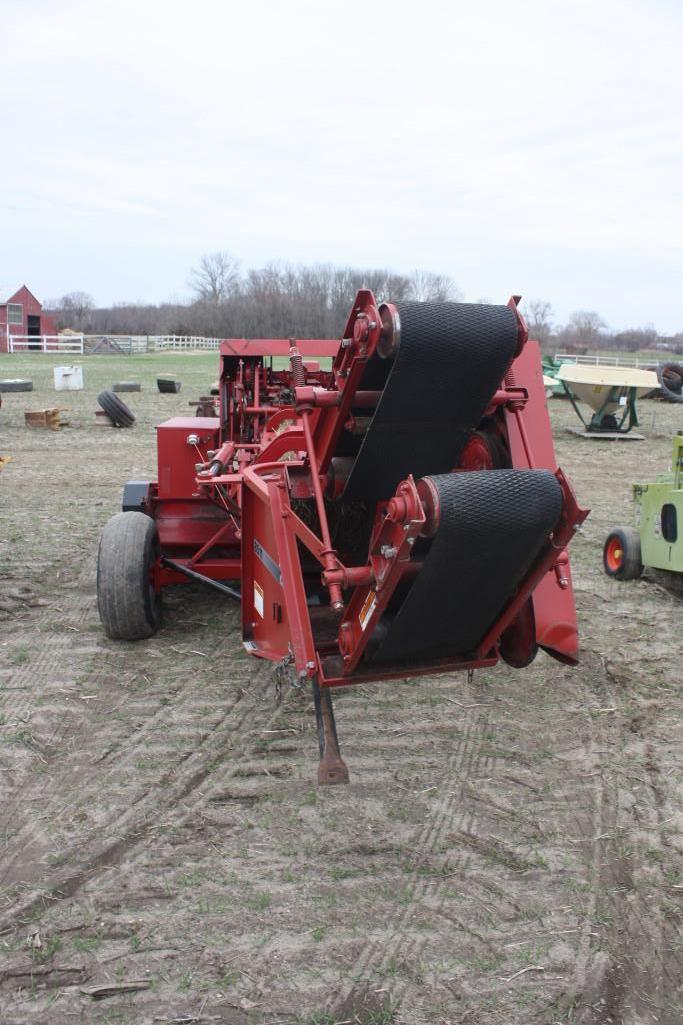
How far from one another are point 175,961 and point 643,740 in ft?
8.32

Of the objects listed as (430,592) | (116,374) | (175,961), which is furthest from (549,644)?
(116,374)

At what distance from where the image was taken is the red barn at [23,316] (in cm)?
5070

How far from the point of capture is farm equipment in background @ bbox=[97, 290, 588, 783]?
9.35 feet

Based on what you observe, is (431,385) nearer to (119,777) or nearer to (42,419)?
(119,777)

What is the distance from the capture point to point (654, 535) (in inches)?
254

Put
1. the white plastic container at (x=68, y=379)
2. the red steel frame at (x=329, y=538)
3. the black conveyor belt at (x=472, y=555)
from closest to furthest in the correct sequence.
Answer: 1. the black conveyor belt at (x=472, y=555)
2. the red steel frame at (x=329, y=538)
3. the white plastic container at (x=68, y=379)

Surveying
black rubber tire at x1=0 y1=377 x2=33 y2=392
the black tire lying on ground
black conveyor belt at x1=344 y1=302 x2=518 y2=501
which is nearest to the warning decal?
black conveyor belt at x1=344 y1=302 x2=518 y2=501

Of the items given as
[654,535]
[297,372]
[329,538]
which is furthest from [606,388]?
[329,538]

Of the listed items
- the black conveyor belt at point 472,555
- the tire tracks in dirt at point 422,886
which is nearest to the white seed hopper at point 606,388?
the tire tracks in dirt at point 422,886

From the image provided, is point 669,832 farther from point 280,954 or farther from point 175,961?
point 175,961

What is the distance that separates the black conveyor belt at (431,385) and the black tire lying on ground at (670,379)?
138 inches

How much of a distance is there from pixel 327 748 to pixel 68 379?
2132 cm

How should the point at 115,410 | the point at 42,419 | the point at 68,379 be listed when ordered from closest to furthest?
1. the point at 42,419
2. the point at 115,410
3. the point at 68,379

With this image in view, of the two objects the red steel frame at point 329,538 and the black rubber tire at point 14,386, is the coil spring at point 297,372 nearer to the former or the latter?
the red steel frame at point 329,538
